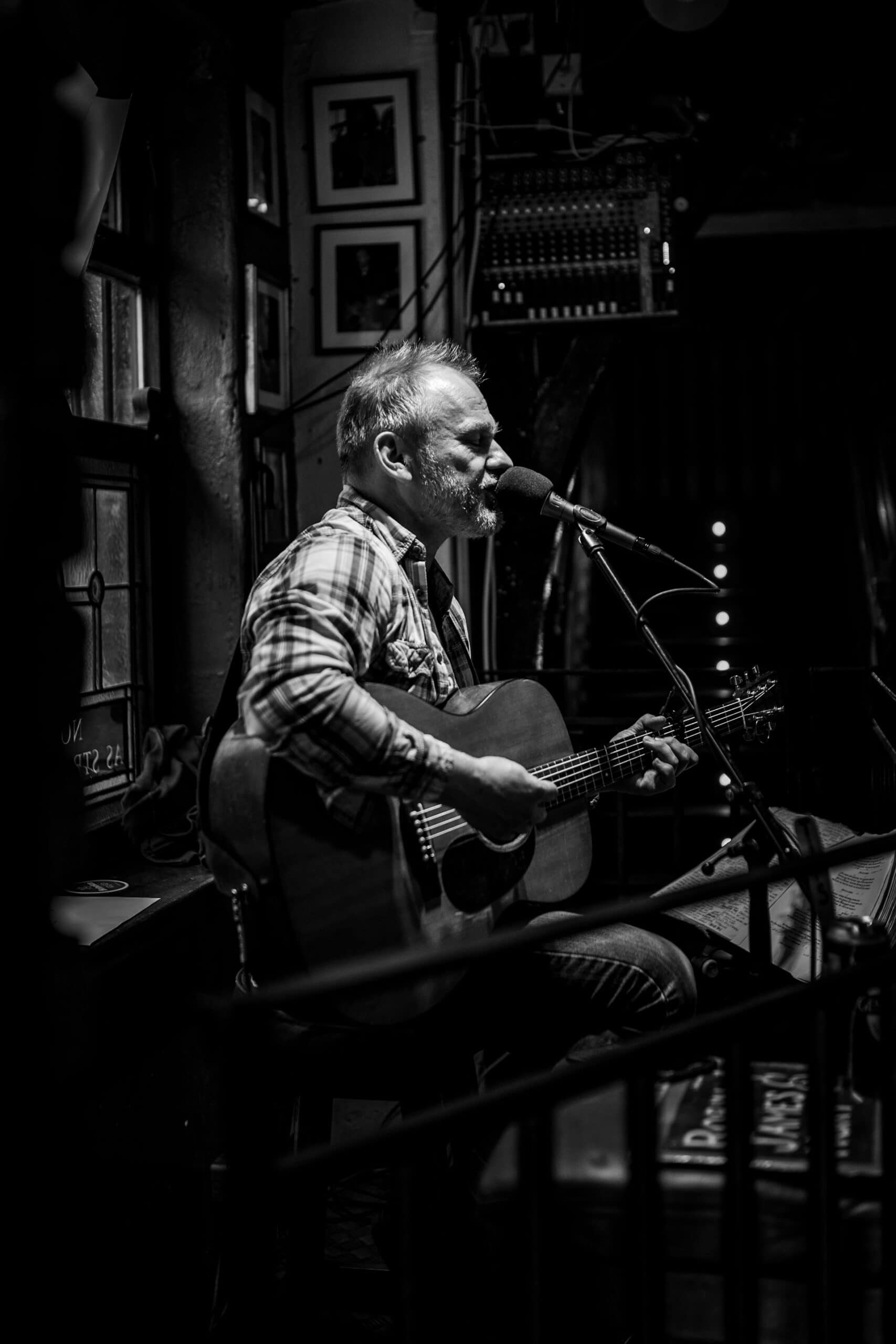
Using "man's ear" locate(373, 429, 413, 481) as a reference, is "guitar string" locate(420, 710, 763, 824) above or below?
below

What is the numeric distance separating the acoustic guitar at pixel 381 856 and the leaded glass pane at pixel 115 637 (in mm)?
1471

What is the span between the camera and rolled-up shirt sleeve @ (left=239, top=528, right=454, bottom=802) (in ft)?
6.69

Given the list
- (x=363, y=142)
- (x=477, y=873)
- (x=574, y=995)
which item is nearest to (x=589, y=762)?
(x=477, y=873)

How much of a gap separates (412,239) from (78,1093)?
3.77m

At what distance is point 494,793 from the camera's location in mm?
2143

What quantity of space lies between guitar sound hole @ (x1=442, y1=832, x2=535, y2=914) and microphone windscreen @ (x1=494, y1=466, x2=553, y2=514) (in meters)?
0.67

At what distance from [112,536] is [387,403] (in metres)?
1.36

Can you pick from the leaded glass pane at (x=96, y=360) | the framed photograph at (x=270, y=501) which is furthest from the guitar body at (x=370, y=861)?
the framed photograph at (x=270, y=501)

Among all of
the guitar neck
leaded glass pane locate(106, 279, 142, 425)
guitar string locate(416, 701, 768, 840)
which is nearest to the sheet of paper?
guitar string locate(416, 701, 768, 840)

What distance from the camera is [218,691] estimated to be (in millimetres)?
3803

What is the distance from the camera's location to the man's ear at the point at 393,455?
2529 mm

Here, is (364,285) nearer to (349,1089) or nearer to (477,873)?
(477,873)

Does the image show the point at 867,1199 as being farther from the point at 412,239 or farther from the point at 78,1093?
the point at 412,239

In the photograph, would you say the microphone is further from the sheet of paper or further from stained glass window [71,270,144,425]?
stained glass window [71,270,144,425]
